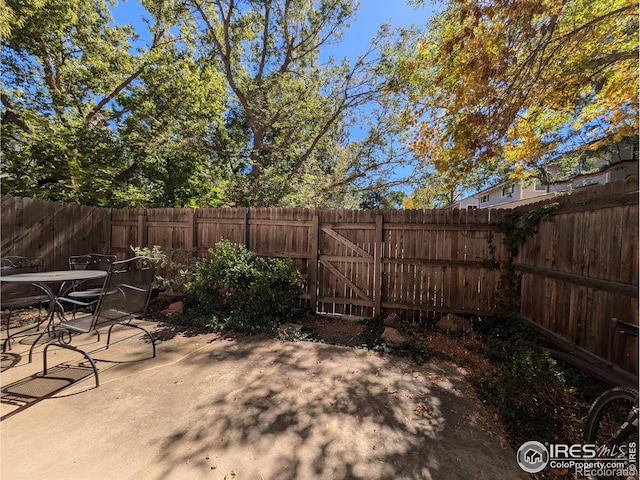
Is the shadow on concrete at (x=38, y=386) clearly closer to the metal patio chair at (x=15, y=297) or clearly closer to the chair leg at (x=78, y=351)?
the chair leg at (x=78, y=351)

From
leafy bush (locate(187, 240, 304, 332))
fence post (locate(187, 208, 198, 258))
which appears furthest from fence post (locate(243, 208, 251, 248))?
fence post (locate(187, 208, 198, 258))

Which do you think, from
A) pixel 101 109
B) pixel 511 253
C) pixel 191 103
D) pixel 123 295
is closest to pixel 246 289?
pixel 123 295

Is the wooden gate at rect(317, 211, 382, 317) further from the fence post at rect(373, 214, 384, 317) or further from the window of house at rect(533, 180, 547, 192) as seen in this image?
the window of house at rect(533, 180, 547, 192)

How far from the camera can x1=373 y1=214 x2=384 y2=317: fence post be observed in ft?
15.5

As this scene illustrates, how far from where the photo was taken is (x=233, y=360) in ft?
10.6

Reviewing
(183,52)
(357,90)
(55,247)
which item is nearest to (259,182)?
(357,90)

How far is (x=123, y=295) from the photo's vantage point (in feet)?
9.90

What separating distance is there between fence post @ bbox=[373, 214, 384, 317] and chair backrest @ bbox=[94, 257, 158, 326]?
333cm

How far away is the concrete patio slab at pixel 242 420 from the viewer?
174cm

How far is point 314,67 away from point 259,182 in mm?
4747

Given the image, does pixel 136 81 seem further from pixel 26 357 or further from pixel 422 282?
pixel 422 282

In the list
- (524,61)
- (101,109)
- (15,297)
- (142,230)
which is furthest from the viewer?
(101,109)

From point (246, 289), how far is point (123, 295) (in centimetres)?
175

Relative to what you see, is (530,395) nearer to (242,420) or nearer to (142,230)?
(242,420)
